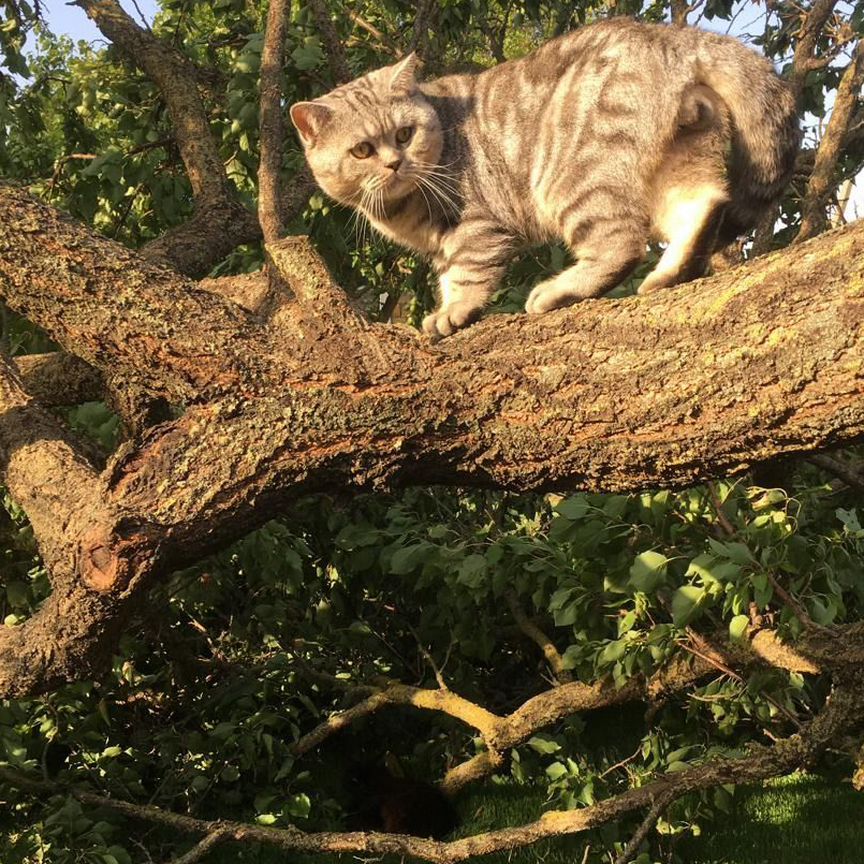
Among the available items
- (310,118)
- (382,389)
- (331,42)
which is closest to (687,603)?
(382,389)

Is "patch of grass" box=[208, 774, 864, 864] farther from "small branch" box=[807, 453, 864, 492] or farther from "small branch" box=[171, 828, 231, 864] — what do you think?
"small branch" box=[807, 453, 864, 492]

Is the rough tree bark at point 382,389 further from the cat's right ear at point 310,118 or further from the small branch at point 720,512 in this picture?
the cat's right ear at point 310,118

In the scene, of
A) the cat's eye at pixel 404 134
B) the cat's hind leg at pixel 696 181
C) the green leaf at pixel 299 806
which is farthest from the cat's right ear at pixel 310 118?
the green leaf at pixel 299 806

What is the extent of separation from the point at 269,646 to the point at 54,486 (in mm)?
2506

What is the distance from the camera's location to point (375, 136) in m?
3.23

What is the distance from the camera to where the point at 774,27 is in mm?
5707

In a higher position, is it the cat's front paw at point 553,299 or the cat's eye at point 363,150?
the cat's eye at point 363,150

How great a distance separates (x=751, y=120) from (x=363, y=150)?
4.07 feet

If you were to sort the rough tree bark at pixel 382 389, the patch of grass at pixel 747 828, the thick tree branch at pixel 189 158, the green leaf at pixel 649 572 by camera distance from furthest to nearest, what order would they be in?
the patch of grass at pixel 747 828 < the thick tree branch at pixel 189 158 < the green leaf at pixel 649 572 < the rough tree bark at pixel 382 389

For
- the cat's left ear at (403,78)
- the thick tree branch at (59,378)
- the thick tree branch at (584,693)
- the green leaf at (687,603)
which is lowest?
the thick tree branch at (584,693)

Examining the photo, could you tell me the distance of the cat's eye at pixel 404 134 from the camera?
10.6 ft

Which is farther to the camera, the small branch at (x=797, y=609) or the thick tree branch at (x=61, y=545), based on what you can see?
the small branch at (x=797, y=609)

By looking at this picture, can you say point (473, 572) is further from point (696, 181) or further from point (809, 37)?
point (809, 37)

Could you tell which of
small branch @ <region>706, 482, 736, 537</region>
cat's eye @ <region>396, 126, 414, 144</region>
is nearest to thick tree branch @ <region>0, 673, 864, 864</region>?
small branch @ <region>706, 482, 736, 537</region>
